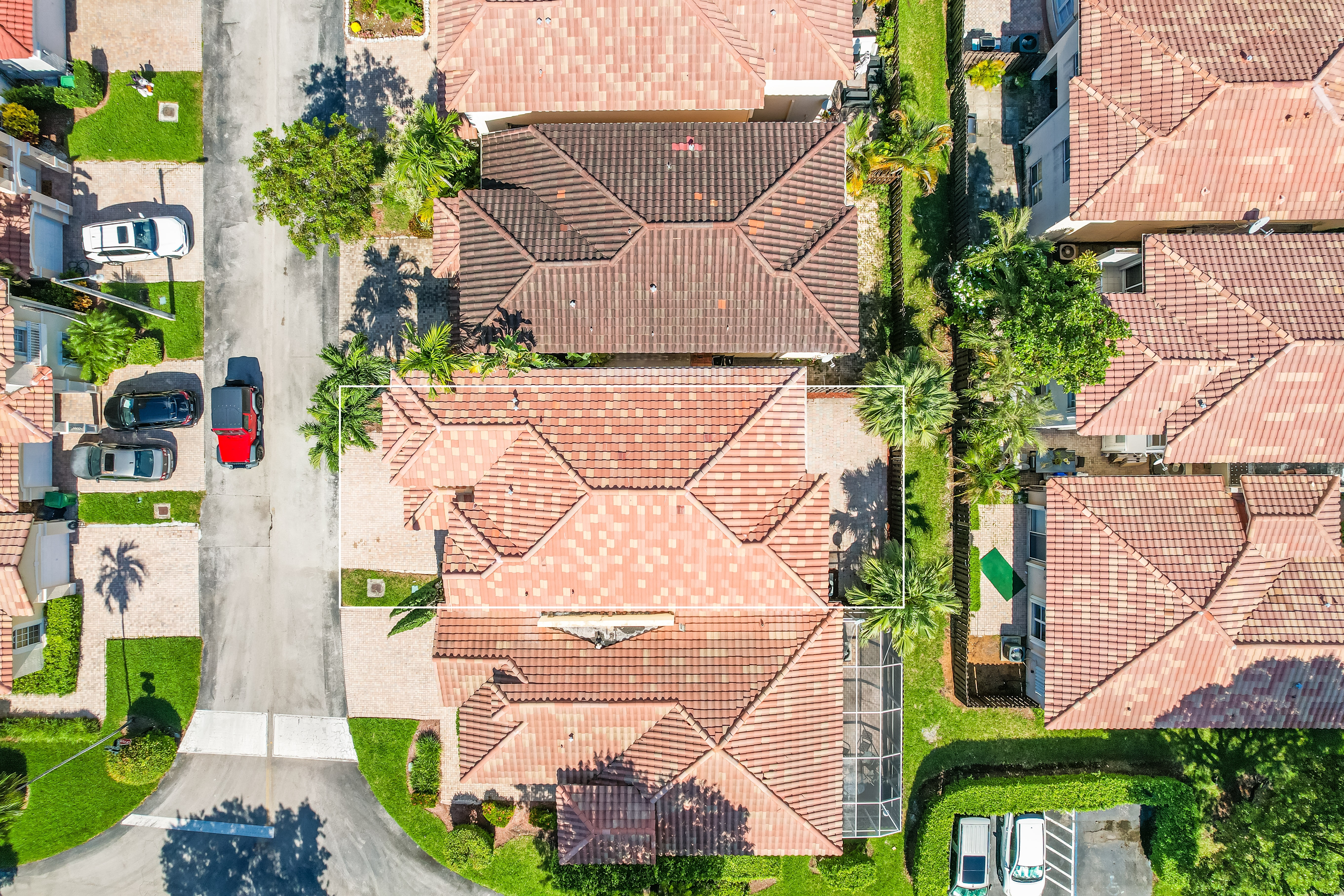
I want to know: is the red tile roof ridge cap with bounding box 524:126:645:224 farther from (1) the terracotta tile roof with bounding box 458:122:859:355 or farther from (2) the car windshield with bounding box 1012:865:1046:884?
(2) the car windshield with bounding box 1012:865:1046:884

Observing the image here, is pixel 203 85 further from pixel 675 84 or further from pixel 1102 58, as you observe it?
pixel 1102 58

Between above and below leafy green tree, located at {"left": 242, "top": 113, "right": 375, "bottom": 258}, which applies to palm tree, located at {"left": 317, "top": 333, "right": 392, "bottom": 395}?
below

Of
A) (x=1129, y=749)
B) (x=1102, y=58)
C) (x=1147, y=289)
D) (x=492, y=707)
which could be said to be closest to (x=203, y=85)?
(x=492, y=707)

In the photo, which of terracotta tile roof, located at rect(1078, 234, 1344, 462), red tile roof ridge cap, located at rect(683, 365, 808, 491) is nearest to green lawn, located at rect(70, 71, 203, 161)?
red tile roof ridge cap, located at rect(683, 365, 808, 491)

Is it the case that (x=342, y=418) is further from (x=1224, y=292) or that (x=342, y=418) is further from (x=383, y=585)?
(x=1224, y=292)

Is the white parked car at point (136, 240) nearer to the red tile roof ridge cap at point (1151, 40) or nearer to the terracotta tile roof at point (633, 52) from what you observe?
the terracotta tile roof at point (633, 52)

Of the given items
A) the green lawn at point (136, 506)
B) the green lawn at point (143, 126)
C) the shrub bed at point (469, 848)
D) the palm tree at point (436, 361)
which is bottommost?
the shrub bed at point (469, 848)

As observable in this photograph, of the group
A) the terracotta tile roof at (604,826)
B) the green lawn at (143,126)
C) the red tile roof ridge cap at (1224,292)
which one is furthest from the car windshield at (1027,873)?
the green lawn at (143,126)
